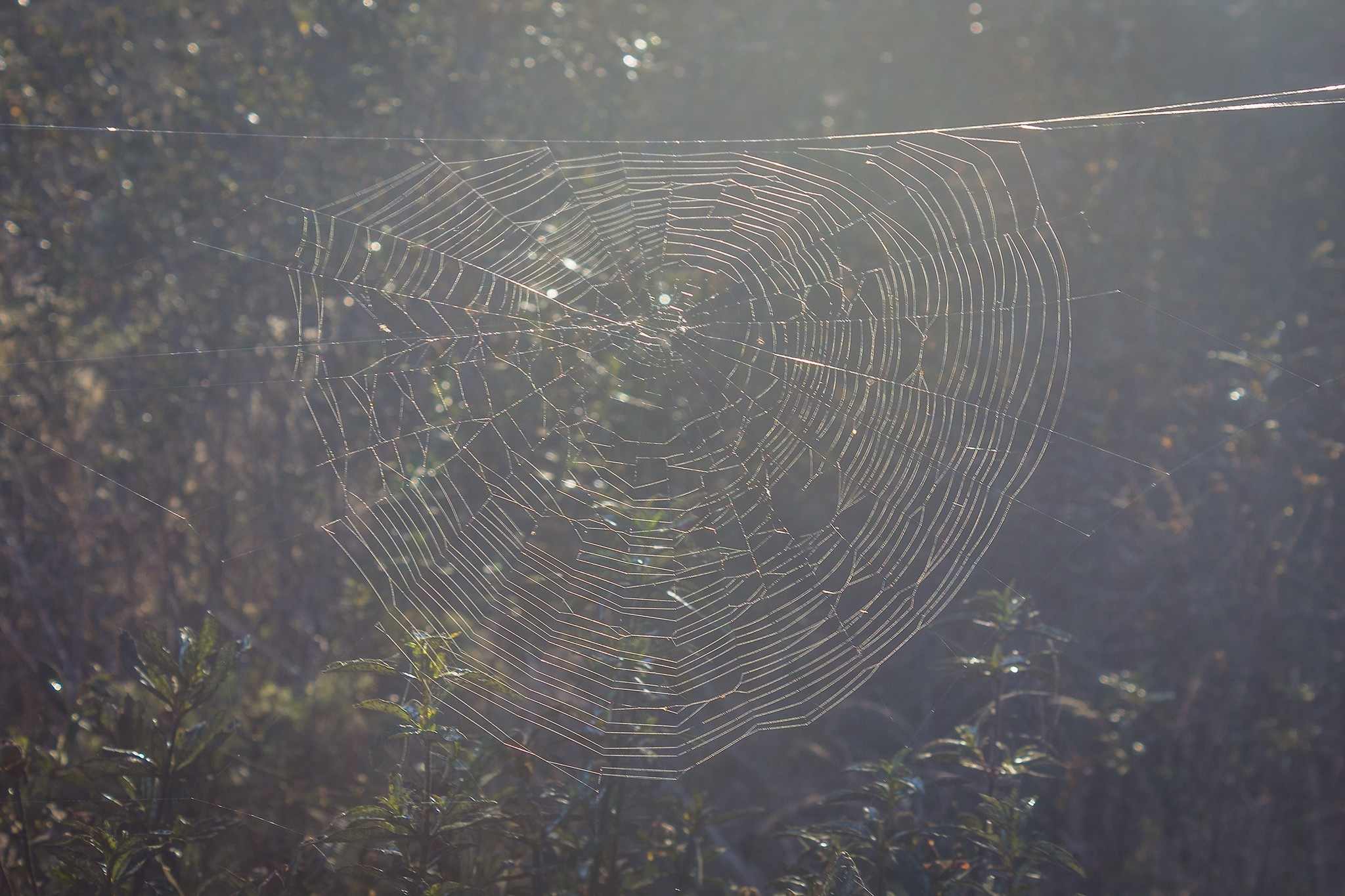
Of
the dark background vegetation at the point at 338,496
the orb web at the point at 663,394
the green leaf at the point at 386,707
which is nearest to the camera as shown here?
the green leaf at the point at 386,707

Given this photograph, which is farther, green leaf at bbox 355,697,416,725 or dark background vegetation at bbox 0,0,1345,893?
dark background vegetation at bbox 0,0,1345,893

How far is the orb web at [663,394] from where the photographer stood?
9.88 ft

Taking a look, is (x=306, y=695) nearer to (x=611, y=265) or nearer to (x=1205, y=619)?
(x=611, y=265)

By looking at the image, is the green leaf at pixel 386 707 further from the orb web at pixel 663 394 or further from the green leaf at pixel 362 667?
the orb web at pixel 663 394

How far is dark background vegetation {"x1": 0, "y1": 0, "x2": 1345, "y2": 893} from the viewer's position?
3.42 metres

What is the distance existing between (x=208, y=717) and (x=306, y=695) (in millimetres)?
1639

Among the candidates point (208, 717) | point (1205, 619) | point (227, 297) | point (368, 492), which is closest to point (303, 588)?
point (368, 492)

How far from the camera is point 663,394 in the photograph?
3.45 m

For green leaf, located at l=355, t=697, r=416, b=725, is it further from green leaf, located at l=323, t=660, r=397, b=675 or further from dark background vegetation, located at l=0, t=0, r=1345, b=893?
dark background vegetation, located at l=0, t=0, r=1345, b=893

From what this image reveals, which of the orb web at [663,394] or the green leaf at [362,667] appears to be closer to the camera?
the green leaf at [362,667]

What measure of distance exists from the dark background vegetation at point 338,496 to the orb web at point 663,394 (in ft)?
1.11

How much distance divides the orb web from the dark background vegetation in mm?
339

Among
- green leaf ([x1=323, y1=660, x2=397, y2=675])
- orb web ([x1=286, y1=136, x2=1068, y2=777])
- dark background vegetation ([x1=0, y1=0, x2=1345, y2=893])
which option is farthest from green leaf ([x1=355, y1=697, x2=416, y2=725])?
dark background vegetation ([x1=0, y1=0, x2=1345, y2=893])

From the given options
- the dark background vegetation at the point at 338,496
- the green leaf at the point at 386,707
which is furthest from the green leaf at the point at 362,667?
the dark background vegetation at the point at 338,496
